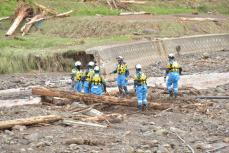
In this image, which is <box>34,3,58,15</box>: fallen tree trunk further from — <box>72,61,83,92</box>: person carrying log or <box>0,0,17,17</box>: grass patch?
<box>72,61,83,92</box>: person carrying log

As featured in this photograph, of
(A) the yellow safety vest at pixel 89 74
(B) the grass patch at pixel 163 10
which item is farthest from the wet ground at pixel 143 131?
(B) the grass patch at pixel 163 10

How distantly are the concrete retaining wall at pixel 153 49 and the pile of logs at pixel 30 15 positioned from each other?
343 inches

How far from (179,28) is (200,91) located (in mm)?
20868

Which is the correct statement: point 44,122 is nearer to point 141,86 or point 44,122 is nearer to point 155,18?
point 141,86

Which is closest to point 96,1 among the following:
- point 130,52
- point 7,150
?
point 130,52

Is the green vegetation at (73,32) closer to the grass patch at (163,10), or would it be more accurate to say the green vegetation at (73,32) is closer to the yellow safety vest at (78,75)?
the grass patch at (163,10)

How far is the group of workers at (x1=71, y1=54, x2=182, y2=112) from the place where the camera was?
81.9 ft

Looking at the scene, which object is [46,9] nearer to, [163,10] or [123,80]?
[163,10]

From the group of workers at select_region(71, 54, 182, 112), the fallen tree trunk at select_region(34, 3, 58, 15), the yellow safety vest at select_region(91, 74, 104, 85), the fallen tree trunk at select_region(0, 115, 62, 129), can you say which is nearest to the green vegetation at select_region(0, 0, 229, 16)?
the fallen tree trunk at select_region(34, 3, 58, 15)

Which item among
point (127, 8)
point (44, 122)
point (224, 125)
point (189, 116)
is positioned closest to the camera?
point (44, 122)

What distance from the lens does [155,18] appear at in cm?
5175

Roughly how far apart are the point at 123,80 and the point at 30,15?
23.5m

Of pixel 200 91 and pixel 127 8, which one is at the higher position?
pixel 127 8

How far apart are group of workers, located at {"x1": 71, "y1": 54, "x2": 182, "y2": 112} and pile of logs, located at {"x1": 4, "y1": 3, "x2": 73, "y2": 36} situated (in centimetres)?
1912
